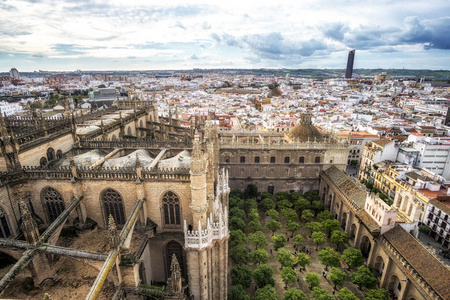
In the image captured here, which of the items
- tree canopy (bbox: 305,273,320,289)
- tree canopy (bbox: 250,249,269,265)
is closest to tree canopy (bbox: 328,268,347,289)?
tree canopy (bbox: 305,273,320,289)

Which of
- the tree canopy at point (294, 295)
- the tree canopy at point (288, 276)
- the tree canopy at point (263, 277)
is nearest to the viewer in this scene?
the tree canopy at point (294, 295)

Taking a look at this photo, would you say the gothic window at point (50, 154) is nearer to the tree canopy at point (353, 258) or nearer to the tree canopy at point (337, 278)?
the tree canopy at point (337, 278)

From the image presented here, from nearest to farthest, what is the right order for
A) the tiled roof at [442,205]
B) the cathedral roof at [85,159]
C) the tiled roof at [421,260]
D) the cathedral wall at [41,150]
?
1. the cathedral wall at [41,150]
2. the tiled roof at [421,260]
3. the cathedral roof at [85,159]
4. the tiled roof at [442,205]

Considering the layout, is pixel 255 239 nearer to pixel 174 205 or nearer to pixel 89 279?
pixel 174 205

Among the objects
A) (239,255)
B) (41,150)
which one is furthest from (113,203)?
(239,255)

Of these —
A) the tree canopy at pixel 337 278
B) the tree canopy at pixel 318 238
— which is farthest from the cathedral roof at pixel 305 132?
the tree canopy at pixel 337 278

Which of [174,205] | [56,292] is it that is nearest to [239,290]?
[174,205]
